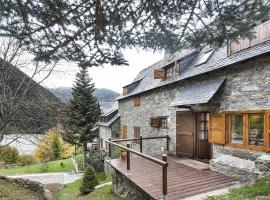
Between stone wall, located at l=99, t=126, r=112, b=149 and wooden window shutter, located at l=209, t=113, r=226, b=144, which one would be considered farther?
stone wall, located at l=99, t=126, r=112, b=149

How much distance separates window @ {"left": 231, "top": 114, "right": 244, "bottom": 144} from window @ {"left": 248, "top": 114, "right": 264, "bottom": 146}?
1.10 feet

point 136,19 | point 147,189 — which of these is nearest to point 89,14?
point 136,19

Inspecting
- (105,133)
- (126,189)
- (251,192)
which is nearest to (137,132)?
(126,189)

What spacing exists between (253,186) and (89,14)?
5.30m

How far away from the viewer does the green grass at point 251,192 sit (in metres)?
5.50

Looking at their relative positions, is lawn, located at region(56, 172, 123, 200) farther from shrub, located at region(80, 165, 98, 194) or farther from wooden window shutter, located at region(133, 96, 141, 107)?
wooden window shutter, located at region(133, 96, 141, 107)

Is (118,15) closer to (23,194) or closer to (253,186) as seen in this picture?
(253,186)

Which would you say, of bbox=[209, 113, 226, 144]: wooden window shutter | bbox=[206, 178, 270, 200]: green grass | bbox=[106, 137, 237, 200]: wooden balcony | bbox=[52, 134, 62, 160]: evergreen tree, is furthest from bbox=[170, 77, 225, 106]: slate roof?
bbox=[52, 134, 62, 160]: evergreen tree

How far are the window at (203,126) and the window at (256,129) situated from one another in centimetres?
246

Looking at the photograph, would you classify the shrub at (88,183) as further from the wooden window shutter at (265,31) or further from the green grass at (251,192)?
the wooden window shutter at (265,31)

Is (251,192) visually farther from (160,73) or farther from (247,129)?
(160,73)

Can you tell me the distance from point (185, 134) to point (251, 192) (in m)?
5.34

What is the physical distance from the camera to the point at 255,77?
25.5ft

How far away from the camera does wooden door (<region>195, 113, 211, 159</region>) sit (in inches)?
410
